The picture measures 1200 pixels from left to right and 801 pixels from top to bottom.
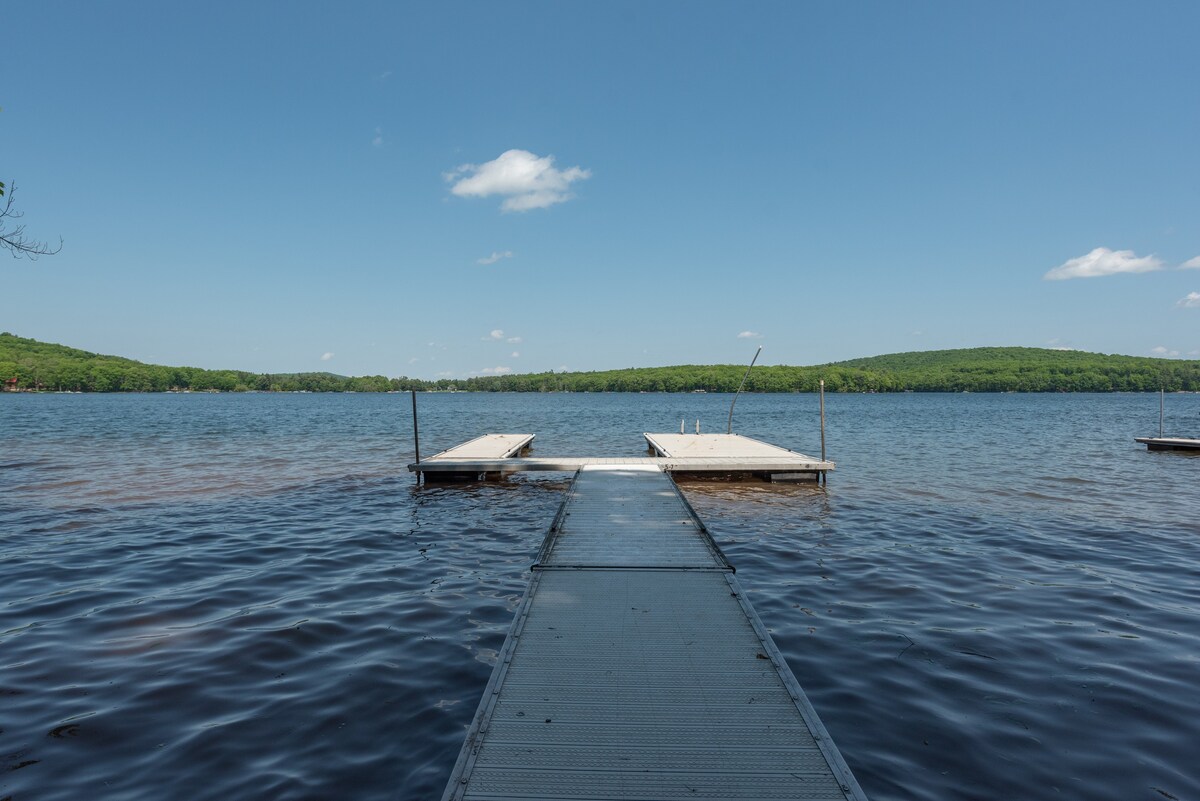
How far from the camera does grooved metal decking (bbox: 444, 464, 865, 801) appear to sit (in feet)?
11.4

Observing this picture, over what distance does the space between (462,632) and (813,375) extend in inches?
6241

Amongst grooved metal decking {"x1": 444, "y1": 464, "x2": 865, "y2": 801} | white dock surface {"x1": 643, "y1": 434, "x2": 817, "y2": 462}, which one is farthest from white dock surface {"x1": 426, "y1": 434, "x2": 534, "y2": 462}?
grooved metal decking {"x1": 444, "y1": 464, "x2": 865, "y2": 801}

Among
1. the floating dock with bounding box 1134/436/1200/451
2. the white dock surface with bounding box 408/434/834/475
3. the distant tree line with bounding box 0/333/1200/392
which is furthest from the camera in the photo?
the distant tree line with bounding box 0/333/1200/392

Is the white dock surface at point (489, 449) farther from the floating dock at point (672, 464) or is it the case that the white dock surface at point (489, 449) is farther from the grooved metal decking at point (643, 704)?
the grooved metal decking at point (643, 704)

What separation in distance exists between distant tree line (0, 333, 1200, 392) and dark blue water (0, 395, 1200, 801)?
14106cm

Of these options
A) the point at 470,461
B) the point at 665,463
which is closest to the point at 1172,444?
the point at 665,463

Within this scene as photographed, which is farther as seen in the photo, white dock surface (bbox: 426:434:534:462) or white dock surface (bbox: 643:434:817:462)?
white dock surface (bbox: 426:434:534:462)

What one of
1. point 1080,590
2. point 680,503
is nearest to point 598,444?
point 680,503

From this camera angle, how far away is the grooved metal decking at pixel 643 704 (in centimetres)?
348

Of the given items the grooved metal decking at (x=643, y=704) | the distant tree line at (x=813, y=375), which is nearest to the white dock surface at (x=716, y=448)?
the grooved metal decking at (x=643, y=704)

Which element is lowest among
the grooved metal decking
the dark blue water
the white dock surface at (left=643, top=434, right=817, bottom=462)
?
the dark blue water

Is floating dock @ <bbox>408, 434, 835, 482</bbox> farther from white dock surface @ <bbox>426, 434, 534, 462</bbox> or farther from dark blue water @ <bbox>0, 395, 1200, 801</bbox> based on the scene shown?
dark blue water @ <bbox>0, 395, 1200, 801</bbox>

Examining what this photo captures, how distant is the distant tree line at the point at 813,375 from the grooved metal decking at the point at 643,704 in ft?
485

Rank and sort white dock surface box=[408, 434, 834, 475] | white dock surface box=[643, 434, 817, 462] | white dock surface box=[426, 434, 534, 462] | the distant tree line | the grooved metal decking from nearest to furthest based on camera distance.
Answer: the grooved metal decking < white dock surface box=[408, 434, 834, 475] < white dock surface box=[643, 434, 817, 462] < white dock surface box=[426, 434, 534, 462] < the distant tree line
